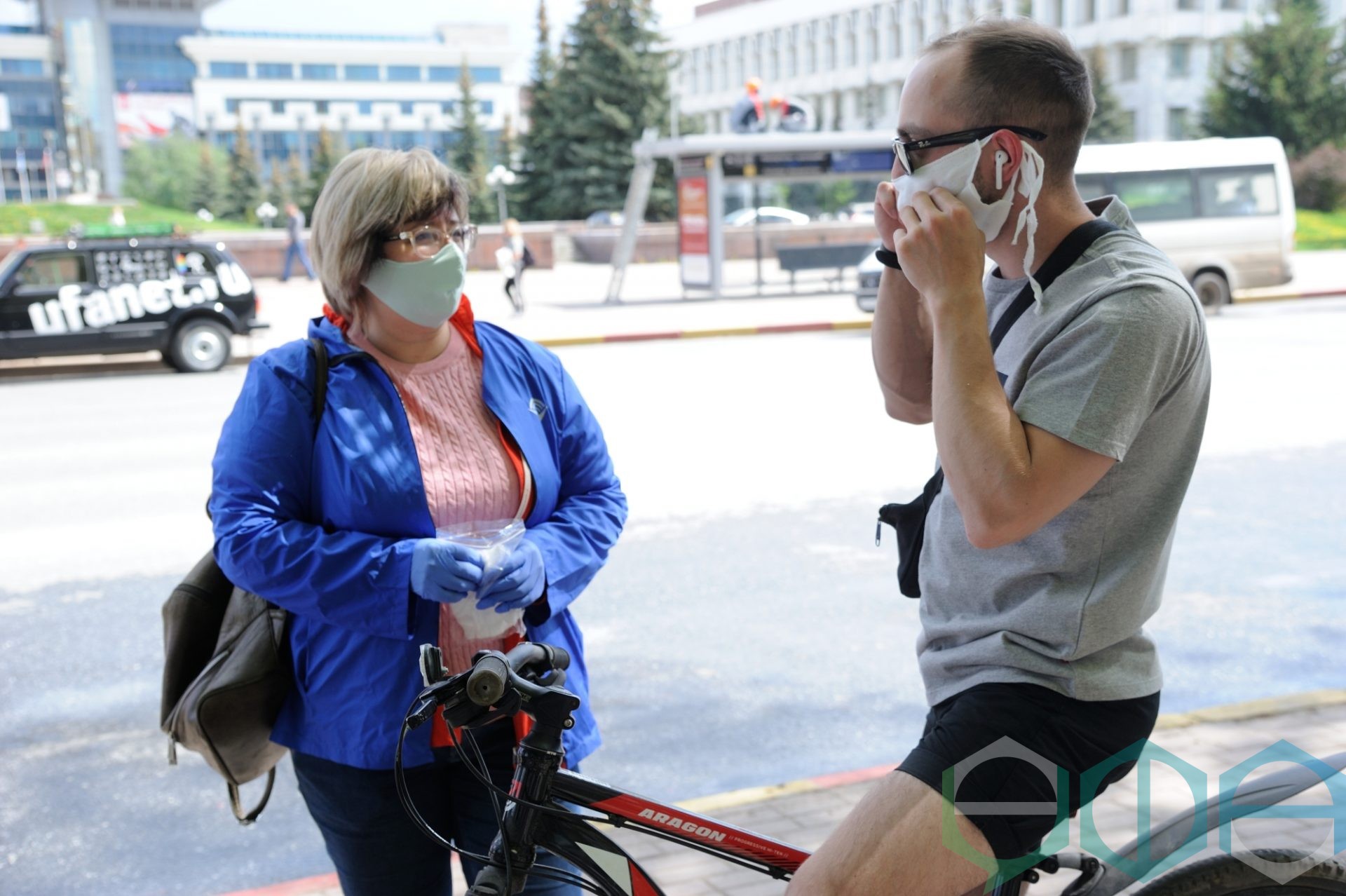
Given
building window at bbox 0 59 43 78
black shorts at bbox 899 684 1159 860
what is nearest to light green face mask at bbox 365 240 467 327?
black shorts at bbox 899 684 1159 860

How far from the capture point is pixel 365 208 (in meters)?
2.66

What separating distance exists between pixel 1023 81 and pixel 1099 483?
616 mm

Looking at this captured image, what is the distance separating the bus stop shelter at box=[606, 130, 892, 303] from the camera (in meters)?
25.4

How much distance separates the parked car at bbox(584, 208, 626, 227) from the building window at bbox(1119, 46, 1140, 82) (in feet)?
127

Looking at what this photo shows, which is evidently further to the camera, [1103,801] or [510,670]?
[1103,801]

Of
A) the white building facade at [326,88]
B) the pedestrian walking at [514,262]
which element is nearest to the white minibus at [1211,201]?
the pedestrian walking at [514,262]

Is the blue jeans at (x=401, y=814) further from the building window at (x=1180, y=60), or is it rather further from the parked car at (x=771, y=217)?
the building window at (x=1180, y=60)

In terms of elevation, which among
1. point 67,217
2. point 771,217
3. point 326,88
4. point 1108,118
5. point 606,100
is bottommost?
point 771,217

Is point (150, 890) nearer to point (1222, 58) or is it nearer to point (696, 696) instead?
point (696, 696)

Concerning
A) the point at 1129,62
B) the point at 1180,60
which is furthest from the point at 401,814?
Answer: the point at 1129,62

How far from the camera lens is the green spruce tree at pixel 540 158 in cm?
5828

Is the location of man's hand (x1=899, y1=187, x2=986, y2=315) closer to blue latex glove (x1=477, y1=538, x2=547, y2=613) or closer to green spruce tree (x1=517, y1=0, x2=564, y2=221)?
blue latex glove (x1=477, y1=538, x2=547, y2=613)

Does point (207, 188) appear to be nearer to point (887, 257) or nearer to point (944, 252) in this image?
point (887, 257)

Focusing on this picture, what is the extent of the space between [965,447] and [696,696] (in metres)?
3.82
